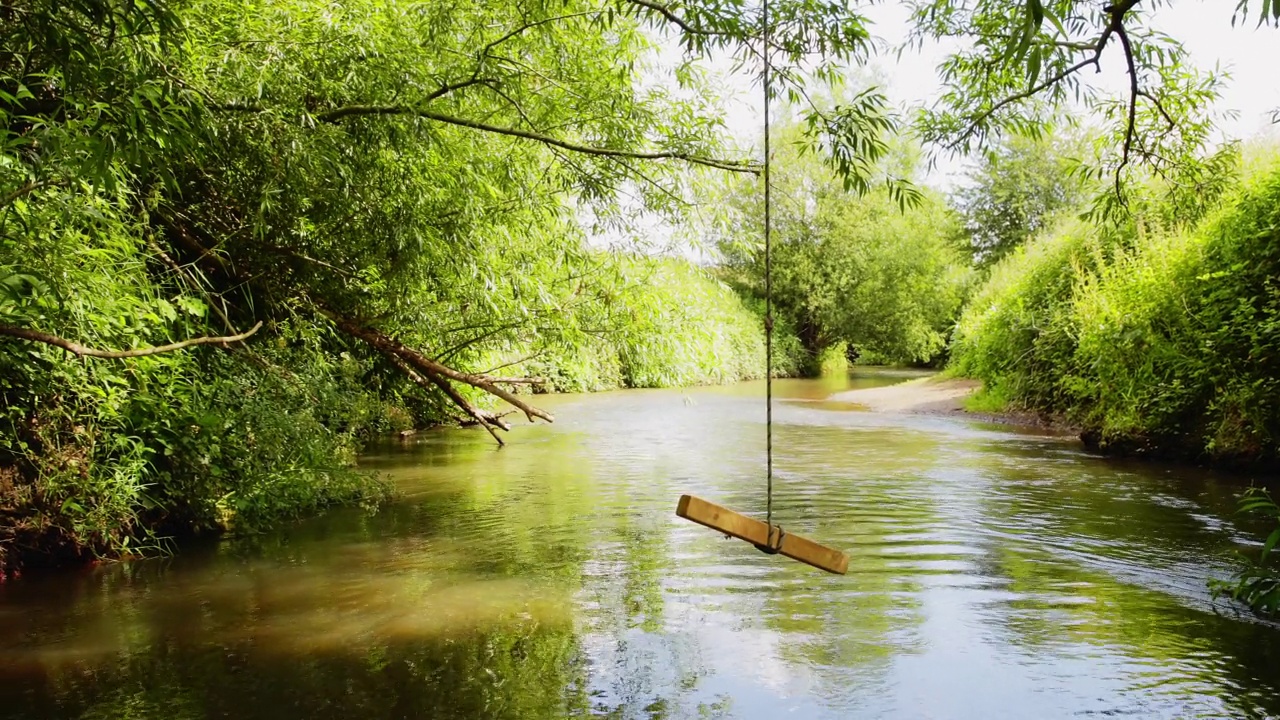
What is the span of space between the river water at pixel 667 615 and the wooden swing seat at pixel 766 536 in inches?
27.4

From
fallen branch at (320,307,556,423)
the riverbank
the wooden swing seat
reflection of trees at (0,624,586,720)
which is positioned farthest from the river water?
the riverbank

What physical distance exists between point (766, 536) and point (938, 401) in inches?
686

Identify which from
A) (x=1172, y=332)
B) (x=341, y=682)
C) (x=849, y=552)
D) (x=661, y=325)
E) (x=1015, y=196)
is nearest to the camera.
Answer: (x=341, y=682)

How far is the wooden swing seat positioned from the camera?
13.8ft

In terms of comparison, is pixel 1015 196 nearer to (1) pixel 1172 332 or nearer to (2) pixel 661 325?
(1) pixel 1172 332

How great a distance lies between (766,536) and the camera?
4.26m

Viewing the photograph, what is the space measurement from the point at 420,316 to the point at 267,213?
1948 mm

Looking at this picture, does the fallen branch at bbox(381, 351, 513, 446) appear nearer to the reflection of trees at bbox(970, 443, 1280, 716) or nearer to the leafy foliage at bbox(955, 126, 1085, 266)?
the reflection of trees at bbox(970, 443, 1280, 716)

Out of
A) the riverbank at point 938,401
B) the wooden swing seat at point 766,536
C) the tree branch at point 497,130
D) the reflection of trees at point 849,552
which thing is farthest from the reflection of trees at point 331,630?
the riverbank at point 938,401

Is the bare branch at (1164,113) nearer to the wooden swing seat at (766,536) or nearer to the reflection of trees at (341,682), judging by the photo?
the wooden swing seat at (766,536)

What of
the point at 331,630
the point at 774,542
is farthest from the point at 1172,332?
the point at 331,630

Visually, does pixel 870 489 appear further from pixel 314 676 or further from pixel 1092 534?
pixel 314 676

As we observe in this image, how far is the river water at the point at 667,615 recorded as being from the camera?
173 inches

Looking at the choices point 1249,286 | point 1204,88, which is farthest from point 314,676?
point 1249,286
